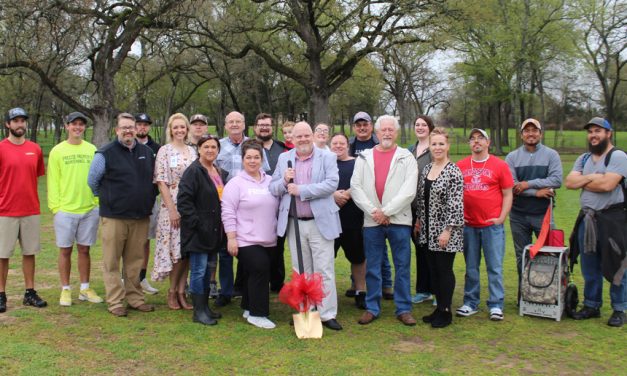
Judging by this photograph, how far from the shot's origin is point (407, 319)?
18.2ft

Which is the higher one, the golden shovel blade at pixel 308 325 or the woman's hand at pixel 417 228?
the woman's hand at pixel 417 228

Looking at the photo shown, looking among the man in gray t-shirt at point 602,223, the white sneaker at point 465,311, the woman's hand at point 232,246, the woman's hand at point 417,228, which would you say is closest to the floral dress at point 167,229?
the woman's hand at point 232,246

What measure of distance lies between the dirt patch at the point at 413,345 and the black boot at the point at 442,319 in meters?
0.37

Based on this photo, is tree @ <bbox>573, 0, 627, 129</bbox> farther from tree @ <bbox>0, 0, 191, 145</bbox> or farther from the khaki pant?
the khaki pant

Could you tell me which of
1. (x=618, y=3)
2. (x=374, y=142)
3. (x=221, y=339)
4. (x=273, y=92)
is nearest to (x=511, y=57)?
(x=618, y=3)

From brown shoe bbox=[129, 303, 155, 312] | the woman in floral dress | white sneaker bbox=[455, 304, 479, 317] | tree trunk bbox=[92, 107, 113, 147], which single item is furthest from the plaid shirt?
tree trunk bbox=[92, 107, 113, 147]

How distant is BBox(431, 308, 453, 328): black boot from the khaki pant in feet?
10.1

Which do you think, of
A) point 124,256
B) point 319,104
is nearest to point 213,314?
point 124,256

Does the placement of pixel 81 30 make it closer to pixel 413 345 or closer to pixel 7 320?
pixel 7 320

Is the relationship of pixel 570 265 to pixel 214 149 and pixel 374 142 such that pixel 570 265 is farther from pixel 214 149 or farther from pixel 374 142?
pixel 214 149

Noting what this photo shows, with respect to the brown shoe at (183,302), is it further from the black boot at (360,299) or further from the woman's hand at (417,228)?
the woman's hand at (417,228)

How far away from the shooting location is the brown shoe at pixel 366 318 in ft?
18.3

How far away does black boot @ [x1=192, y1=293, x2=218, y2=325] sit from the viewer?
5.52 m

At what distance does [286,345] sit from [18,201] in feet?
10.7
